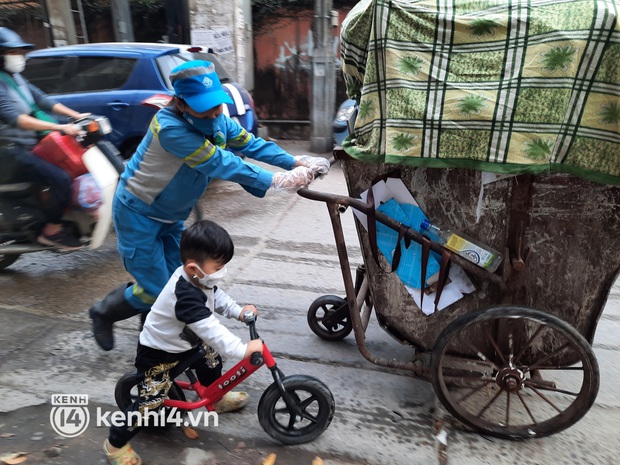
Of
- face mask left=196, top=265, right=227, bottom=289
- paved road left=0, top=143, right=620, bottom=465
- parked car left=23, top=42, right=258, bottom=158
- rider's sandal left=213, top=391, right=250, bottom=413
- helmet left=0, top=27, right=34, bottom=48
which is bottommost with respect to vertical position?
paved road left=0, top=143, right=620, bottom=465

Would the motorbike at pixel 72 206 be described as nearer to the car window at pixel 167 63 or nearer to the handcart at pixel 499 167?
the car window at pixel 167 63

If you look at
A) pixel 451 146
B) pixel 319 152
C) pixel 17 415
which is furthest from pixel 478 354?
pixel 319 152

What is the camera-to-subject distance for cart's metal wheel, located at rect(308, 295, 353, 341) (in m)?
3.05

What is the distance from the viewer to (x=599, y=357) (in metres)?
3.05

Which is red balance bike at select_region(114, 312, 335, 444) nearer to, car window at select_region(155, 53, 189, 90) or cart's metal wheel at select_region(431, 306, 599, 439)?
cart's metal wheel at select_region(431, 306, 599, 439)

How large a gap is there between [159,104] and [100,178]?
1.60 meters

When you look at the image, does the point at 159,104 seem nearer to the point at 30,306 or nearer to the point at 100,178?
the point at 100,178

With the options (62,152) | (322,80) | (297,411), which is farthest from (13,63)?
(322,80)

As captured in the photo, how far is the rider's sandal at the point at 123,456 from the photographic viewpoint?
215 cm

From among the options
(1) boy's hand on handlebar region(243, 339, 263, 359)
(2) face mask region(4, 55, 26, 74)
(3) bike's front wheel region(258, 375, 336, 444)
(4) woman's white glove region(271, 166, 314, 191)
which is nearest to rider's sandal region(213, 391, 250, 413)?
(3) bike's front wheel region(258, 375, 336, 444)

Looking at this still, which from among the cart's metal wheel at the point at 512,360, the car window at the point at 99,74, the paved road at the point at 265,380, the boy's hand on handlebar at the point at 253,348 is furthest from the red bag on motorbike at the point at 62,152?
the cart's metal wheel at the point at 512,360

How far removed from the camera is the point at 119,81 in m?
5.31

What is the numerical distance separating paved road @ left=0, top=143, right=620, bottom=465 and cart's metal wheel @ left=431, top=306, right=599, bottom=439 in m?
0.13

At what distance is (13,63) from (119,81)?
1.83m
